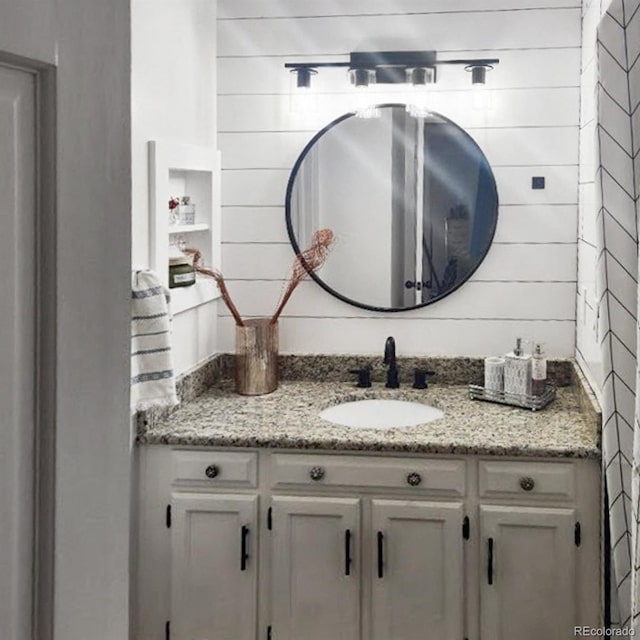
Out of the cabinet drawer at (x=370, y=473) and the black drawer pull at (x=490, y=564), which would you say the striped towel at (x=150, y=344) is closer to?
the cabinet drawer at (x=370, y=473)

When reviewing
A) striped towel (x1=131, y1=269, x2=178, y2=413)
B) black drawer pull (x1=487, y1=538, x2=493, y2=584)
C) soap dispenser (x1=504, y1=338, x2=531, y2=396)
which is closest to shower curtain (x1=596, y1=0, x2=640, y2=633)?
black drawer pull (x1=487, y1=538, x2=493, y2=584)

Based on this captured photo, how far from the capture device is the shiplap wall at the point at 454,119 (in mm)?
3104

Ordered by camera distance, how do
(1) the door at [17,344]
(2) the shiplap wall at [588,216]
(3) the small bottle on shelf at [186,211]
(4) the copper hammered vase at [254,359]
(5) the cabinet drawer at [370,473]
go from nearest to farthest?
(1) the door at [17,344]
(5) the cabinet drawer at [370,473]
(2) the shiplap wall at [588,216]
(3) the small bottle on shelf at [186,211]
(4) the copper hammered vase at [254,359]

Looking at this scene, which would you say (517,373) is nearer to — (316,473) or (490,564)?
(490,564)

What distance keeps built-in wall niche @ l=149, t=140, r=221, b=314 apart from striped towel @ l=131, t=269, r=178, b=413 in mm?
212

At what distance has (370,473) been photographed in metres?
2.54

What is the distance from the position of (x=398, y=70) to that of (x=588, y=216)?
81 centimetres

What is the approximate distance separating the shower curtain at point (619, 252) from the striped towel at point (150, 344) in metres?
1.11

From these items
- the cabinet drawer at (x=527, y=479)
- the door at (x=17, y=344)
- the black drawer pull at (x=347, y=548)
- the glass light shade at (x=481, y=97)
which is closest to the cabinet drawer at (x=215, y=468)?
the black drawer pull at (x=347, y=548)

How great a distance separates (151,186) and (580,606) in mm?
1659

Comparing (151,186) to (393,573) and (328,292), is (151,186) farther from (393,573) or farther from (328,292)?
(393,573)

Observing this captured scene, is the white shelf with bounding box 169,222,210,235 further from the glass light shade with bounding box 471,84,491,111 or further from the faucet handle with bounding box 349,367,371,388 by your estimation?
the glass light shade with bounding box 471,84,491,111

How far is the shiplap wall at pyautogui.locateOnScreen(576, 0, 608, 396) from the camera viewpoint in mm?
2680

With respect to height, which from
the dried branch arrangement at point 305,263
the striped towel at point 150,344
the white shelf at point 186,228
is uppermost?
the white shelf at point 186,228
